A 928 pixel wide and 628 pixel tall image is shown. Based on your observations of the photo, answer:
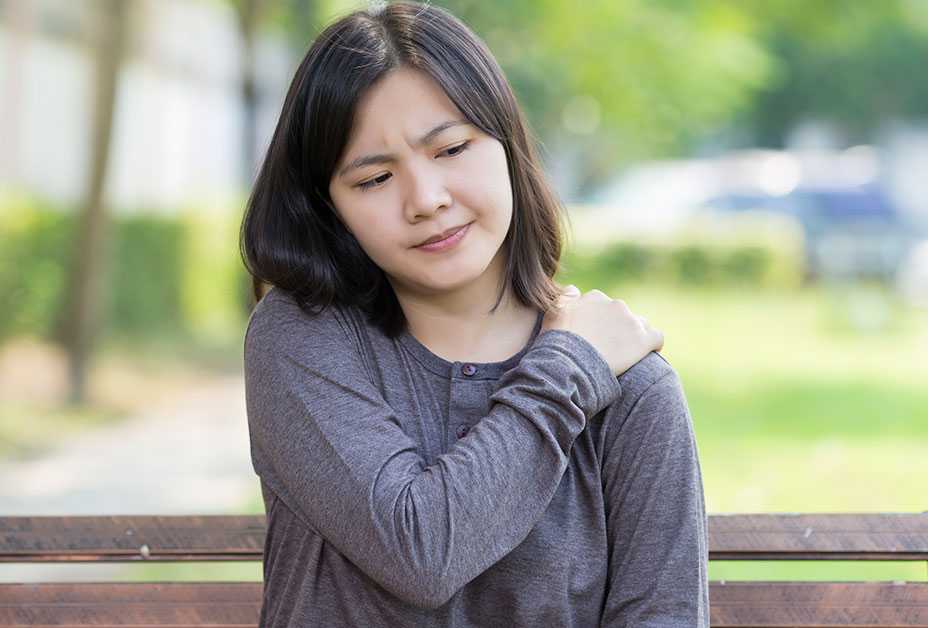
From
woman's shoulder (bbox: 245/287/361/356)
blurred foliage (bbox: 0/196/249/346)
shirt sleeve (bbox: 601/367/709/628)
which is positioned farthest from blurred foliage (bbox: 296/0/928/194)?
shirt sleeve (bbox: 601/367/709/628)

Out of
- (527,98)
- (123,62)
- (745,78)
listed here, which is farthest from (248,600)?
(745,78)

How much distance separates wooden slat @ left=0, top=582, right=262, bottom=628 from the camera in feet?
8.54

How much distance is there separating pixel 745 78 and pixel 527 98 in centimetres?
490

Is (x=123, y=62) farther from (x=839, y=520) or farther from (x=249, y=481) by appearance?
(x=839, y=520)

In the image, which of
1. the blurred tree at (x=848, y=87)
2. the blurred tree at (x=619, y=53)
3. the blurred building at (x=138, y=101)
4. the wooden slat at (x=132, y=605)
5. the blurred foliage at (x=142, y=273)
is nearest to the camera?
the wooden slat at (x=132, y=605)

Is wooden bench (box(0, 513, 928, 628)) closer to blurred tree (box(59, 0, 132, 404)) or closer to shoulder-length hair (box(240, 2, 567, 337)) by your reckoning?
shoulder-length hair (box(240, 2, 567, 337))

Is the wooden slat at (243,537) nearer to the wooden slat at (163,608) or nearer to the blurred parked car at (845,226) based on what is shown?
the wooden slat at (163,608)

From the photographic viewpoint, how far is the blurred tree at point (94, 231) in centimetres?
962

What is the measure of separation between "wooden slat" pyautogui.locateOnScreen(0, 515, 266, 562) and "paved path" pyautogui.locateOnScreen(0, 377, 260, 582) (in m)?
2.99

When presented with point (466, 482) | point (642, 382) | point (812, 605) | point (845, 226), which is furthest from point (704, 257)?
point (466, 482)

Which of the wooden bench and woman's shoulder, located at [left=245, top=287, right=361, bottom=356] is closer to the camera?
woman's shoulder, located at [left=245, top=287, right=361, bottom=356]

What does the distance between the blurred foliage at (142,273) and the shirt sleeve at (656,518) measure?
8605 mm

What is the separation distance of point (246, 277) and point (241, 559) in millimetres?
9655

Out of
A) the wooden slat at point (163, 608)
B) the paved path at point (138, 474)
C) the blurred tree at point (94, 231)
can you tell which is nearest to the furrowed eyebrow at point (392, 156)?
the wooden slat at point (163, 608)
